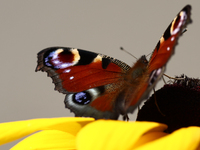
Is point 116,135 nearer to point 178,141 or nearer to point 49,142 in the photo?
point 178,141

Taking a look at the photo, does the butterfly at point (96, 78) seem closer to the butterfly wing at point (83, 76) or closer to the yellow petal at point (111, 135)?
the butterfly wing at point (83, 76)

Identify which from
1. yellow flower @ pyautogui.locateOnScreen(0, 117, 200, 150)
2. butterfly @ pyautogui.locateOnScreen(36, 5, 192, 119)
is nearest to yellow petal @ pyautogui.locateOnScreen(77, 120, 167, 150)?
yellow flower @ pyautogui.locateOnScreen(0, 117, 200, 150)

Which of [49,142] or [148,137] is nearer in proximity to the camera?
[148,137]

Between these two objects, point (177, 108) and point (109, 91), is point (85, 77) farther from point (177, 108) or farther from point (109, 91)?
point (177, 108)

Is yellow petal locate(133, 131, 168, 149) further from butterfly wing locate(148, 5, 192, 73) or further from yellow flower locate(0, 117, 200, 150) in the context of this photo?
butterfly wing locate(148, 5, 192, 73)

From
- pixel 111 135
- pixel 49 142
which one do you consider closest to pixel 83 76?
pixel 49 142

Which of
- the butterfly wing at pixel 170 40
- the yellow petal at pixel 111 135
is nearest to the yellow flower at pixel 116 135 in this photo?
the yellow petal at pixel 111 135

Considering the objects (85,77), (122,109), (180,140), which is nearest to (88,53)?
(85,77)
